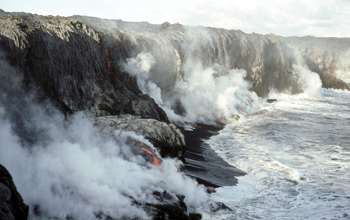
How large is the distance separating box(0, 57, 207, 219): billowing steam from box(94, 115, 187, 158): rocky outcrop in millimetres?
540

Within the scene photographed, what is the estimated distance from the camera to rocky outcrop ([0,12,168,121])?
12.4 metres

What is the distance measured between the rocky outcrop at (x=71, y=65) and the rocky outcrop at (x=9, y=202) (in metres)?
7.51

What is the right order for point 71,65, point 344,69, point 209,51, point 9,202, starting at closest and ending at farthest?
point 9,202 < point 71,65 < point 209,51 < point 344,69

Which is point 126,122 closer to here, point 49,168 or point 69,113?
point 69,113

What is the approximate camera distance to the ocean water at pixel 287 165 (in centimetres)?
984

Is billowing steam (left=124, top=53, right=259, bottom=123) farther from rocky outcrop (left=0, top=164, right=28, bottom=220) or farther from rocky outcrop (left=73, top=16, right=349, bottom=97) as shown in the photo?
rocky outcrop (left=0, top=164, right=28, bottom=220)

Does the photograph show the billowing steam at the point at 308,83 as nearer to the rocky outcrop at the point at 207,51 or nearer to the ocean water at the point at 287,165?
the rocky outcrop at the point at 207,51

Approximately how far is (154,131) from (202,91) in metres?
15.6

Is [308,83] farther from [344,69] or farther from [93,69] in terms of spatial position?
[93,69]

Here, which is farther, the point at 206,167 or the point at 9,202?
the point at 206,167

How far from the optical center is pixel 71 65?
14836 millimetres

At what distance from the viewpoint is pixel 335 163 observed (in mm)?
14977

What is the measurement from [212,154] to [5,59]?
33.5ft

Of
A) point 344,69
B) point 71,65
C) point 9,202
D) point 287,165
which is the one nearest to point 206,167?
point 287,165
